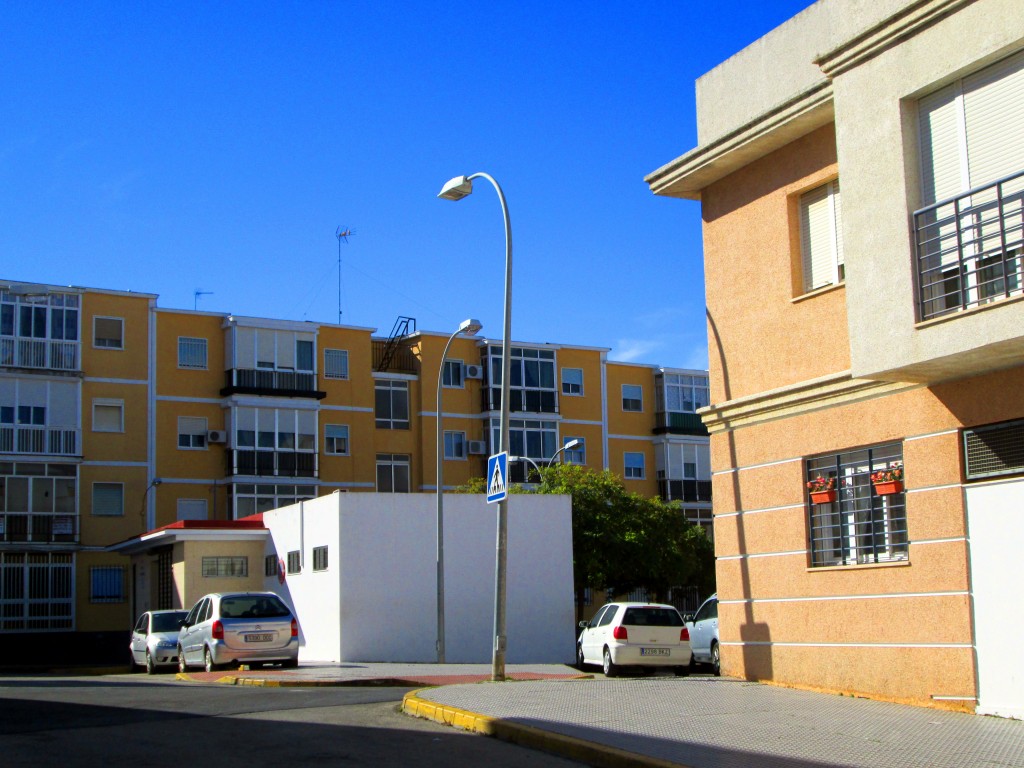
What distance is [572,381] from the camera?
199 feet

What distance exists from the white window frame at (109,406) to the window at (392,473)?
467 inches

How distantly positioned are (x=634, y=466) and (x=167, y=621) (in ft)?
121

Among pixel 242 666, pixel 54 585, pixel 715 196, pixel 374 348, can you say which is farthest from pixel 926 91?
pixel 374 348

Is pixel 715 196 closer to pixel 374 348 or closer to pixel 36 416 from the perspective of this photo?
pixel 36 416

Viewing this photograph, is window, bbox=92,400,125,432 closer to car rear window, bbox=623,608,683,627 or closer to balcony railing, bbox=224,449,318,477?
balcony railing, bbox=224,449,318,477

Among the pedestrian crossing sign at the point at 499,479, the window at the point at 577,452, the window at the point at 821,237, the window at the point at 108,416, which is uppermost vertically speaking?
the window at the point at 108,416

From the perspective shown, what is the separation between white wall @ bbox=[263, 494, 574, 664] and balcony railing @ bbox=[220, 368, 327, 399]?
19.8 meters

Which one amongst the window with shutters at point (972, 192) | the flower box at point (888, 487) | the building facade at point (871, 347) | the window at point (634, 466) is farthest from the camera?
the window at point (634, 466)

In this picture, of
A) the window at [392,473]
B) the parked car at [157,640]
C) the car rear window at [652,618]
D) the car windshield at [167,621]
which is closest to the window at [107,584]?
the window at [392,473]

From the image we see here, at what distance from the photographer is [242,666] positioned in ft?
78.2

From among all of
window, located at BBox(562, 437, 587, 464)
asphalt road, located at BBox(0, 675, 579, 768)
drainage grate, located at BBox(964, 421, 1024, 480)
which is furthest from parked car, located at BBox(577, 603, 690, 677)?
window, located at BBox(562, 437, 587, 464)

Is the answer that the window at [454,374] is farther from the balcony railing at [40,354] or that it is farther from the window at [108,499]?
the balcony railing at [40,354]

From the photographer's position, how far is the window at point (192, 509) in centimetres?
4938

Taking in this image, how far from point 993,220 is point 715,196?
18.0ft
